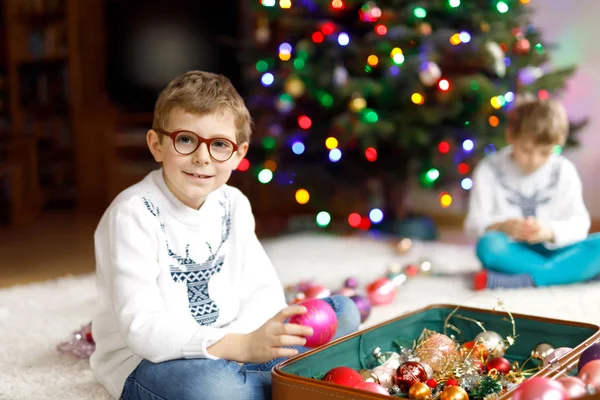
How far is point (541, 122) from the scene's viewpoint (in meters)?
2.39

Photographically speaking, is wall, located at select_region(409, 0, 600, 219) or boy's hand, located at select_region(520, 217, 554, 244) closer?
boy's hand, located at select_region(520, 217, 554, 244)

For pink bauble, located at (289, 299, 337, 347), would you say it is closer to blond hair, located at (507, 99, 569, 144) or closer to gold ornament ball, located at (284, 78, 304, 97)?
blond hair, located at (507, 99, 569, 144)

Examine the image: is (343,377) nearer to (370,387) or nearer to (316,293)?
(370,387)

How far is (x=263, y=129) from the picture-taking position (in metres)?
4.08

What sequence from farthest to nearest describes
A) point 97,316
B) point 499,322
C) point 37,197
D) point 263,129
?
point 37,197 < point 263,129 < point 499,322 < point 97,316

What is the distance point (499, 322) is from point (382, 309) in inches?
26.5

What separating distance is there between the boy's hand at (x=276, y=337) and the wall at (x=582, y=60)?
10.6ft

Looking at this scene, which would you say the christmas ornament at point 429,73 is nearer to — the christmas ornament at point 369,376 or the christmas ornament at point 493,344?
the christmas ornament at point 493,344

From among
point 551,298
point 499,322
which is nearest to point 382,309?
point 551,298

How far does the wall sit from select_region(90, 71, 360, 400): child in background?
10.0 ft

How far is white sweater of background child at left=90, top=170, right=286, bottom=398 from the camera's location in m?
1.26

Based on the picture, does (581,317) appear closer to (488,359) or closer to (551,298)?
(551,298)

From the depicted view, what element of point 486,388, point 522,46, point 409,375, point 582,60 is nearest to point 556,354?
point 486,388

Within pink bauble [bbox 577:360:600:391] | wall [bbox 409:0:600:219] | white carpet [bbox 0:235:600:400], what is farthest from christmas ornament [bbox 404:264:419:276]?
wall [bbox 409:0:600:219]
